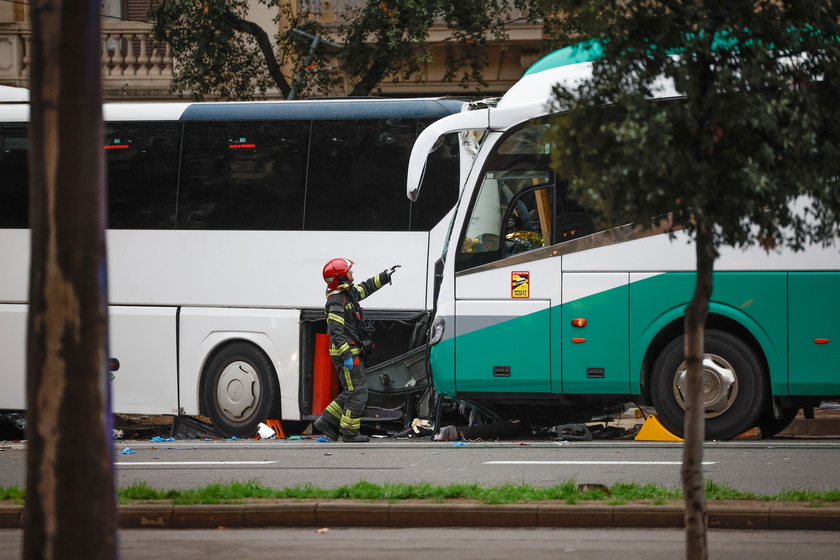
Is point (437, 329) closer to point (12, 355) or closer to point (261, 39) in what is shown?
point (12, 355)

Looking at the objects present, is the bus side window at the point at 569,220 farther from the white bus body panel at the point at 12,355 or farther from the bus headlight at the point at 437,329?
the white bus body panel at the point at 12,355

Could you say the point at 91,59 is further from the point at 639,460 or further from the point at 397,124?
the point at 397,124

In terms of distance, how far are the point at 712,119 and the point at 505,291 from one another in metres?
6.61

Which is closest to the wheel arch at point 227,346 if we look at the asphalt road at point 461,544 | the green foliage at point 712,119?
the asphalt road at point 461,544

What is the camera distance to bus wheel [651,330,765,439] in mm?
11891

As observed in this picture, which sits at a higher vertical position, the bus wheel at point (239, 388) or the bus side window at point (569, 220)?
the bus side window at point (569, 220)

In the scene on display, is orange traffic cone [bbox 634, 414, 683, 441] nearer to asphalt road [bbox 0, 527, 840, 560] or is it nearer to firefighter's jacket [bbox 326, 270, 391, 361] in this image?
A: firefighter's jacket [bbox 326, 270, 391, 361]

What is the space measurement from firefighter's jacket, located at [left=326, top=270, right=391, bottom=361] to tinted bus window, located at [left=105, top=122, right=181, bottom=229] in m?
2.77

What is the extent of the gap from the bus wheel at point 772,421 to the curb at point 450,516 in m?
5.62

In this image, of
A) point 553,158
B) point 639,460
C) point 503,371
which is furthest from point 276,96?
point 553,158

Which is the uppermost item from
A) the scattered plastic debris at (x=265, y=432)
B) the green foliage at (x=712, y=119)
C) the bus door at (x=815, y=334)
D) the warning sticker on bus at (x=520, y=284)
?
the green foliage at (x=712, y=119)

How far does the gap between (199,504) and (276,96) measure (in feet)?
53.1

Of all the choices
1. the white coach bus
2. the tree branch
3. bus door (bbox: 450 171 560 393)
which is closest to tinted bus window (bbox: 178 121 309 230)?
the white coach bus

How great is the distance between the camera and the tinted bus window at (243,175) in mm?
14531
